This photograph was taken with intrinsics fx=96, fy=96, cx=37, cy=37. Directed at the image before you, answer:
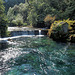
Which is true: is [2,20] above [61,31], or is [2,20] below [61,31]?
above

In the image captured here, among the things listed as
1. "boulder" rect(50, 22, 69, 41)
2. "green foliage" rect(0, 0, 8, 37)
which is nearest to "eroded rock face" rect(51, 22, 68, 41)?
"boulder" rect(50, 22, 69, 41)

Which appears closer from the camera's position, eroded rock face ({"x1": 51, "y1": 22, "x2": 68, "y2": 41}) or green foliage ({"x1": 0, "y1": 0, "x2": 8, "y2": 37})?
green foliage ({"x1": 0, "y1": 0, "x2": 8, "y2": 37})

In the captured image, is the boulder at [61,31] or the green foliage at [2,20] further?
the boulder at [61,31]

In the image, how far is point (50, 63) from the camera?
7.30 metres

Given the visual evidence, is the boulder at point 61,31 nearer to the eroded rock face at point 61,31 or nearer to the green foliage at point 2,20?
the eroded rock face at point 61,31

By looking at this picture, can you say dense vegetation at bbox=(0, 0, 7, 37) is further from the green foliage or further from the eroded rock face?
the eroded rock face

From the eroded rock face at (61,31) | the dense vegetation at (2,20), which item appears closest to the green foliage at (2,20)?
the dense vegetation at (2,20)

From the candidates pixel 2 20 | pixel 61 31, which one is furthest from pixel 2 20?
pixel 61 31

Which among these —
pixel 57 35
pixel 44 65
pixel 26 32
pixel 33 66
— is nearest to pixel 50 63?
pixel 44 65

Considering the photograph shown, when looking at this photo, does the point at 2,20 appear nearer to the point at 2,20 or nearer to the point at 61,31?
the point at 2,20

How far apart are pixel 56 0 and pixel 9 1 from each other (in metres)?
49.9

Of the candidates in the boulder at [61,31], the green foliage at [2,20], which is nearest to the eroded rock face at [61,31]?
the boulder at [61,31]

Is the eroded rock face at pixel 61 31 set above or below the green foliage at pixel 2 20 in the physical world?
below

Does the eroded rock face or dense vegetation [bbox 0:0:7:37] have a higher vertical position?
dense vegetation [bbox 0:0:7:37]
